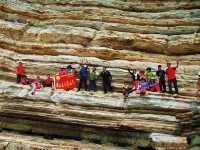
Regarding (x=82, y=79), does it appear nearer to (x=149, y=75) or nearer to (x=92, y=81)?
(x=92, y=81)

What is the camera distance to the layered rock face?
24141 millimetres

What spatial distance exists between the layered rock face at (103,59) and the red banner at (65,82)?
0.71 m

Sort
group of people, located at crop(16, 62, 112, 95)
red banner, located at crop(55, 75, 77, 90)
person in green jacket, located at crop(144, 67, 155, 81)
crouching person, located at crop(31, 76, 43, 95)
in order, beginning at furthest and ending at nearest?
1. red banner, located at crop(55, 75, 77, 90)
2. group of people, located at crop(16, 62, 112, 95)
3. crouching person, located at crop(31, 76, 43, 95)
4. person in green jacket, located at crop(144, 67, 155, 81)

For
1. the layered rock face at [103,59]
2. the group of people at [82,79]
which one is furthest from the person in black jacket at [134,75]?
the group of people at [82,79]

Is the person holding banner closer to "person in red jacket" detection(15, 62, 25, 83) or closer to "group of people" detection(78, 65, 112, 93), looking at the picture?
"group of people" detection(78, 65, 112, 93)

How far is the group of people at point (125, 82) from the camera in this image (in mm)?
25500

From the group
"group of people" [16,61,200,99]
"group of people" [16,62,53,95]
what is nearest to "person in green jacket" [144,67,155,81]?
"group of people" [16,61,200,99]

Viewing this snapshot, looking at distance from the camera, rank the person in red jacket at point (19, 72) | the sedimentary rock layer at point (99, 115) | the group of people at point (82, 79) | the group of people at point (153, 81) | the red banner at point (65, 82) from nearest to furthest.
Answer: the sedimentary rock layer at point (99, 115)
the group of people at point (153, 81)
the group of people at point (82, 79)
the red banner at point (65, 82)
the person in red jacket at point (19, 72)

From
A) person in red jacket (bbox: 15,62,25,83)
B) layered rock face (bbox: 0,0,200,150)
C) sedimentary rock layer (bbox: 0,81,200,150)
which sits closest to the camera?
sedimentary rock layer (bbox: 0,81,200,150)

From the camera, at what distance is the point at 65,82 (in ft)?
87.9

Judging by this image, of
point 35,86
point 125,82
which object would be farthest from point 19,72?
point 125,82

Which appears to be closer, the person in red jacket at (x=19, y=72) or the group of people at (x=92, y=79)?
the group of people at (x=92, y=79)

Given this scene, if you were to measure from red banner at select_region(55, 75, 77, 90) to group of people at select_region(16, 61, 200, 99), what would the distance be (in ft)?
1.28

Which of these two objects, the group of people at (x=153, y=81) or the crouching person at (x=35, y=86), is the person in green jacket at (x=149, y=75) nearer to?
the group of people at (x=153, y=81)
